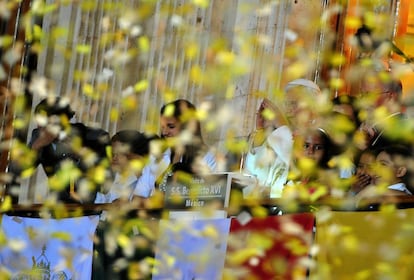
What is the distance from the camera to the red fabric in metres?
5.05

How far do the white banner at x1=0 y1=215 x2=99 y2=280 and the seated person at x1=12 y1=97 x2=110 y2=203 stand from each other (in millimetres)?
398

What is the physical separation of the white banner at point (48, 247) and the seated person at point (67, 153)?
0.40m

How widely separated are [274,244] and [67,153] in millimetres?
2147

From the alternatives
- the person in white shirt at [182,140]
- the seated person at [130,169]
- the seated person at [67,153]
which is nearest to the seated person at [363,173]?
the person in white shirt at [182,140]

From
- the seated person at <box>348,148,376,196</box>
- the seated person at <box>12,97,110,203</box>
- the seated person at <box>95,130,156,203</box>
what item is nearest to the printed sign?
the seated person at <box>95,130,156,203</box>

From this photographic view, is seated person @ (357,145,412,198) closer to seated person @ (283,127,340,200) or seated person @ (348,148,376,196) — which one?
seated person @ (348,148,376,196)

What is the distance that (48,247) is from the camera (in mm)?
6250

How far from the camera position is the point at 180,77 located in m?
8.41

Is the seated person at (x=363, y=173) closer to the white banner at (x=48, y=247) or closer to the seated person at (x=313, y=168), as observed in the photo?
the seated person at (x=313, y=168)

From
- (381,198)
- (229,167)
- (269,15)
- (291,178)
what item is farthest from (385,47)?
(269,15)

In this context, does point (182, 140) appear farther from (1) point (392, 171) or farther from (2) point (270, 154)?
(1) point (392, 171)

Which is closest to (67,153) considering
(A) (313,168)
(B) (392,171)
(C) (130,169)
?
(C) (130,169)

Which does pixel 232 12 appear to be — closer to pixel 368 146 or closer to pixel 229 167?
pixel 229 167

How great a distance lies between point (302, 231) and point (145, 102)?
3.74 meters
